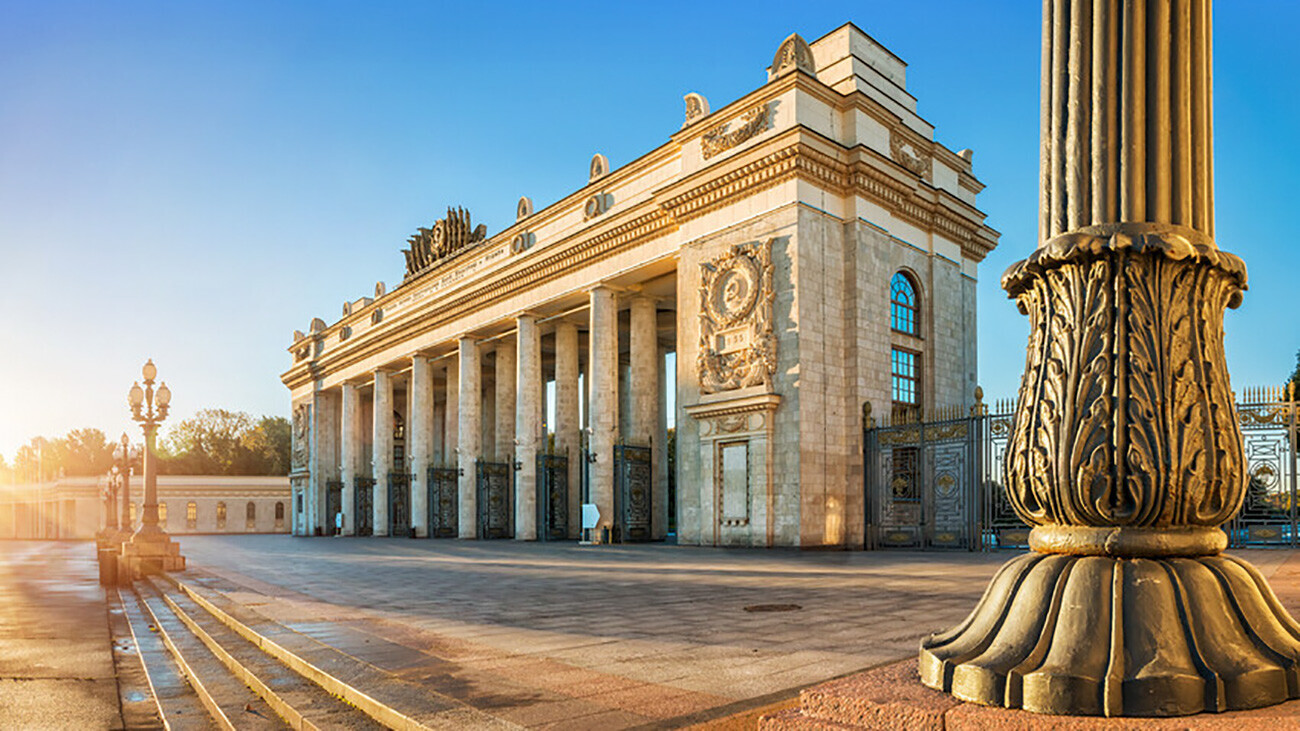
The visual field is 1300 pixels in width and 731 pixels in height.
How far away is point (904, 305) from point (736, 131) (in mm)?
6797

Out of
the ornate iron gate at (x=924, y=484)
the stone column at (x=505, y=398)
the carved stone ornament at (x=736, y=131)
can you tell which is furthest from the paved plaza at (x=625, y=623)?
the stone column at (x=505, y=398)

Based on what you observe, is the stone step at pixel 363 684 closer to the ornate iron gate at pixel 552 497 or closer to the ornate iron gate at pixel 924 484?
the ornate iron gate at pixel 924 484

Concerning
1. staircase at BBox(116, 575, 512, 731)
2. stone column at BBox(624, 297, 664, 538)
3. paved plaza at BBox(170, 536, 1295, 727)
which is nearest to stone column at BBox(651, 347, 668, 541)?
stone column at BBox(624, 297, 664, 538)

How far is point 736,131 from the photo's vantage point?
78.9ft

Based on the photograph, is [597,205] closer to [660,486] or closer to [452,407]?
[660,486]

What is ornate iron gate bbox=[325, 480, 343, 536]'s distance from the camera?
5294 centimetres

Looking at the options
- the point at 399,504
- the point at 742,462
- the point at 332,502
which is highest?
the point at 742,462

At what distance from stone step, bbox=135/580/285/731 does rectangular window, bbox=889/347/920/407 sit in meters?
18.9

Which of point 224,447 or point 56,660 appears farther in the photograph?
point 224,447

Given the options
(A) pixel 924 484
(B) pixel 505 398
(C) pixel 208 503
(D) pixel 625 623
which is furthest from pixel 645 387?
(C) pixel 208 503

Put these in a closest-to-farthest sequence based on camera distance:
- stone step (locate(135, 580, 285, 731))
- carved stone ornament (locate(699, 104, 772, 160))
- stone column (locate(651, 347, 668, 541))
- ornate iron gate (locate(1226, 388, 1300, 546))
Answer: stone step (locate(135, 580, 285, 731))
ornate iron gate (locate(1226, 388, 1300, 546))
carved stone ornament (locate(699, 104, 772, 160))
stone column (locate(651, 347, 668, 541))

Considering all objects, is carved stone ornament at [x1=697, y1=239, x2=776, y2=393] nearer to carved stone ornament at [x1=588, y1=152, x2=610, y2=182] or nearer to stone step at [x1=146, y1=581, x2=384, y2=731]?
carved stone ornament at [x1=588, y1=152, x2=610, y2=182]

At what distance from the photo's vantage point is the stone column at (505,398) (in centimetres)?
3819

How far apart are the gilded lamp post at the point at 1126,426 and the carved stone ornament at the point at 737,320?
19815mm
